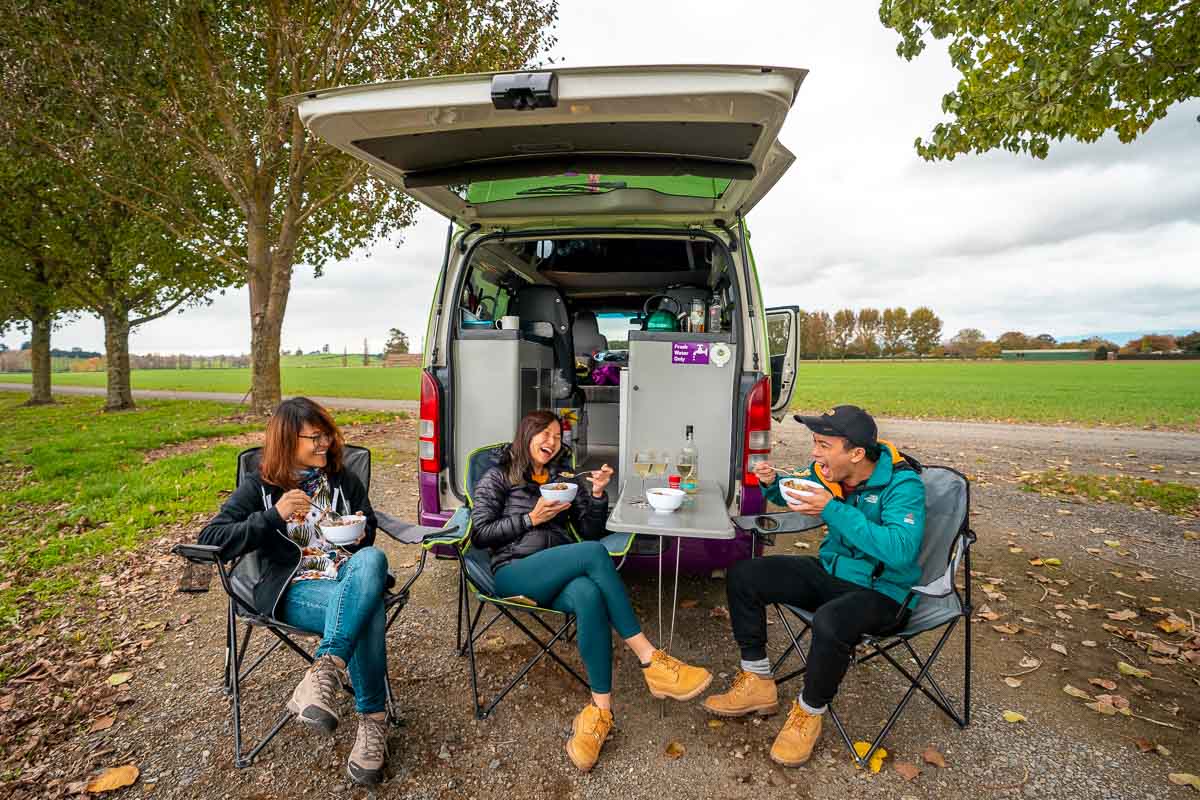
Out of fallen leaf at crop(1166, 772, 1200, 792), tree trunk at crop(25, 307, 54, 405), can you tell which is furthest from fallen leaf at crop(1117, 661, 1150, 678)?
tree trunk at crop(25, 307, 54, 405)

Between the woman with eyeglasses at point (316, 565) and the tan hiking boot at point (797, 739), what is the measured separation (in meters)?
1.37

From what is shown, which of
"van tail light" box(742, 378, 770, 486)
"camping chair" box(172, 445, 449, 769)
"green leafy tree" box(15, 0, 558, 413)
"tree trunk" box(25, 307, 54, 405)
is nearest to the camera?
"camping chair" box(172, 445, 449, 769)

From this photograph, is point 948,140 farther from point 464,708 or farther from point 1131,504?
point 464,708

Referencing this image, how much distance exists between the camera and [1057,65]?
13.7ft

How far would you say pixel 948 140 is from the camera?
5.05 meters

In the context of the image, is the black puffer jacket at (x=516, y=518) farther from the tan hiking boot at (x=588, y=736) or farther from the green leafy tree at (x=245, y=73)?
the green leafy tree at (x=245, y=73)

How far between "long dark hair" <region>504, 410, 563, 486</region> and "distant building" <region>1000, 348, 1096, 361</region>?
227ft

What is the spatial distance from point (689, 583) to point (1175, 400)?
2270cm

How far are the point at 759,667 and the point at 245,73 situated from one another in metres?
11.4

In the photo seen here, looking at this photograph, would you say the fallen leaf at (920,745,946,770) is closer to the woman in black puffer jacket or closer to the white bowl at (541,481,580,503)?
the woman in black puffer jacket

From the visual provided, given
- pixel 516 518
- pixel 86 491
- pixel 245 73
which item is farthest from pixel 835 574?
pixel 245 73

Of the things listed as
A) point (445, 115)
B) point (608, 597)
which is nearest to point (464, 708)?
point (608, 597)

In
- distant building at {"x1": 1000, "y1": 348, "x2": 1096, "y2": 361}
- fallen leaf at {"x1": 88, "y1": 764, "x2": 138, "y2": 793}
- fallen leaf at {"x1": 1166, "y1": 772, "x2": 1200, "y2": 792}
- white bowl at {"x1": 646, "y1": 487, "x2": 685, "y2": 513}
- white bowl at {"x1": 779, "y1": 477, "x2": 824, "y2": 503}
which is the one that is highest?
distant building at {"x1": 1000, "y1": 348, "x2": 1096, "y2": 361}

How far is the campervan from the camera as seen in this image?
6.70ft
